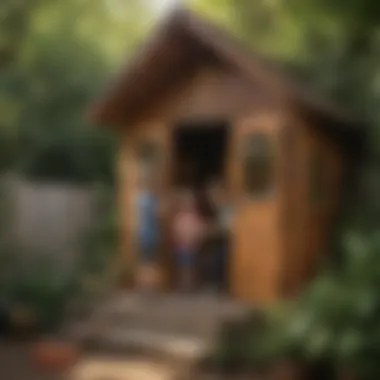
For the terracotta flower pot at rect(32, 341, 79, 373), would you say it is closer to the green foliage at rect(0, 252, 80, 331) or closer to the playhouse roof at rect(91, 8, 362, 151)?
the green foliage at rect(0, 252, 80, 331)

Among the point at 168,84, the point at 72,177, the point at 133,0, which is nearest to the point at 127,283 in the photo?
the point at 168,84

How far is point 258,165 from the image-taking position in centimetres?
892

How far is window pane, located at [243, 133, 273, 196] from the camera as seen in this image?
8.85 m

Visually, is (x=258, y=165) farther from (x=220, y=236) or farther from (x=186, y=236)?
(x=220, y=236)

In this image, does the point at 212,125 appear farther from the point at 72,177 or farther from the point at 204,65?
the point at 72,177

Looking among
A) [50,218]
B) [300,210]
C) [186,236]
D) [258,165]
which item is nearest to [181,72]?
[258,165]

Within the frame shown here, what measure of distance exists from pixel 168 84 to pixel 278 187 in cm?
179

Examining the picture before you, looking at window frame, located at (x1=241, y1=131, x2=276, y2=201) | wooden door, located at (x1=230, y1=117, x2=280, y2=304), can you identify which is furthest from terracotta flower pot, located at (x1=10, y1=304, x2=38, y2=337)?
window frame, located at (x1=241, y1=131, x2=276, y2=201)

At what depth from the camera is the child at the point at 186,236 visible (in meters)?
9.41

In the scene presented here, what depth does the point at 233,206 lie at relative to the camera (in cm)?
910

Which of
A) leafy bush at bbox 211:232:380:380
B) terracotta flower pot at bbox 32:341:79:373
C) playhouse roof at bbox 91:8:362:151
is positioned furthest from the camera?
playhouse roof at bbox 91:8:362:151

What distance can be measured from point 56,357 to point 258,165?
108 inches

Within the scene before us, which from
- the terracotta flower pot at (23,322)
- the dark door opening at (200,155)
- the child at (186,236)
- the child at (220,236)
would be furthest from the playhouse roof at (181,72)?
the terracotta flower pot at (23,322)

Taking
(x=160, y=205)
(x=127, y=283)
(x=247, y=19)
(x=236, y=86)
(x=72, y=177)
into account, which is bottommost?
(x=127, y=283)
